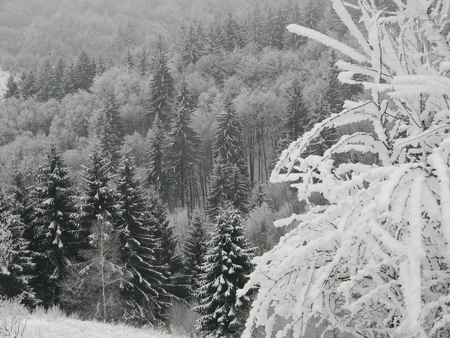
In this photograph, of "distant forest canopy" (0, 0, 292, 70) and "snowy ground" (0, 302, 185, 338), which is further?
"distant forest canopy" (0, 0, 292, 70)

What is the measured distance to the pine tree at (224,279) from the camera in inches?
659

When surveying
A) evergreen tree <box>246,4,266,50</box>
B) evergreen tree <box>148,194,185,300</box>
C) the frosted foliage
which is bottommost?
evergreen tree <box>148,194,185,300</box>

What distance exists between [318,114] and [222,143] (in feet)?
39.1

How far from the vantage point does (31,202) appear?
76.9ft

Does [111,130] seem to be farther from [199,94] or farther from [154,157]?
[199,94]

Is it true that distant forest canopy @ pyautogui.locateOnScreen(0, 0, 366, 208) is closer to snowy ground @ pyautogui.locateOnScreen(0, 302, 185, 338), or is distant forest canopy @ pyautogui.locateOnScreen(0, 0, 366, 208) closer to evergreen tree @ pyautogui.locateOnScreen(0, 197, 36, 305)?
evergreen tree @ pyautogui.locateOnScreen(0, 197, 36, 305)

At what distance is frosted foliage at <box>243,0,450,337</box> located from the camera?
1.47 metres

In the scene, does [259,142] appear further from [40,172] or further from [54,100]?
[54,100]

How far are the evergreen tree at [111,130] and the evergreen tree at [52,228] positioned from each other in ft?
67.4

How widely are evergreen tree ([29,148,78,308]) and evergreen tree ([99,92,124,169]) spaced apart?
2054 centimetres

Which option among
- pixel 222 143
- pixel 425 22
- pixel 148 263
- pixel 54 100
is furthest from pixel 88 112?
pixel 425 22

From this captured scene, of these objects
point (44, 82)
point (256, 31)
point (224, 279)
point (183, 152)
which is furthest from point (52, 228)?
point (256, 31)

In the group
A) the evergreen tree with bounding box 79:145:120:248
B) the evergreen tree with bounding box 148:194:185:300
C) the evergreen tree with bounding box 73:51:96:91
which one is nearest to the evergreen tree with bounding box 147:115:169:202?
the evergreen tree with bounding box 148:194:185:300

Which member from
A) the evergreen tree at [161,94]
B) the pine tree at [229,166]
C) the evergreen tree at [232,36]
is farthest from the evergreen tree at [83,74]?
the pine tree at [229,166]
